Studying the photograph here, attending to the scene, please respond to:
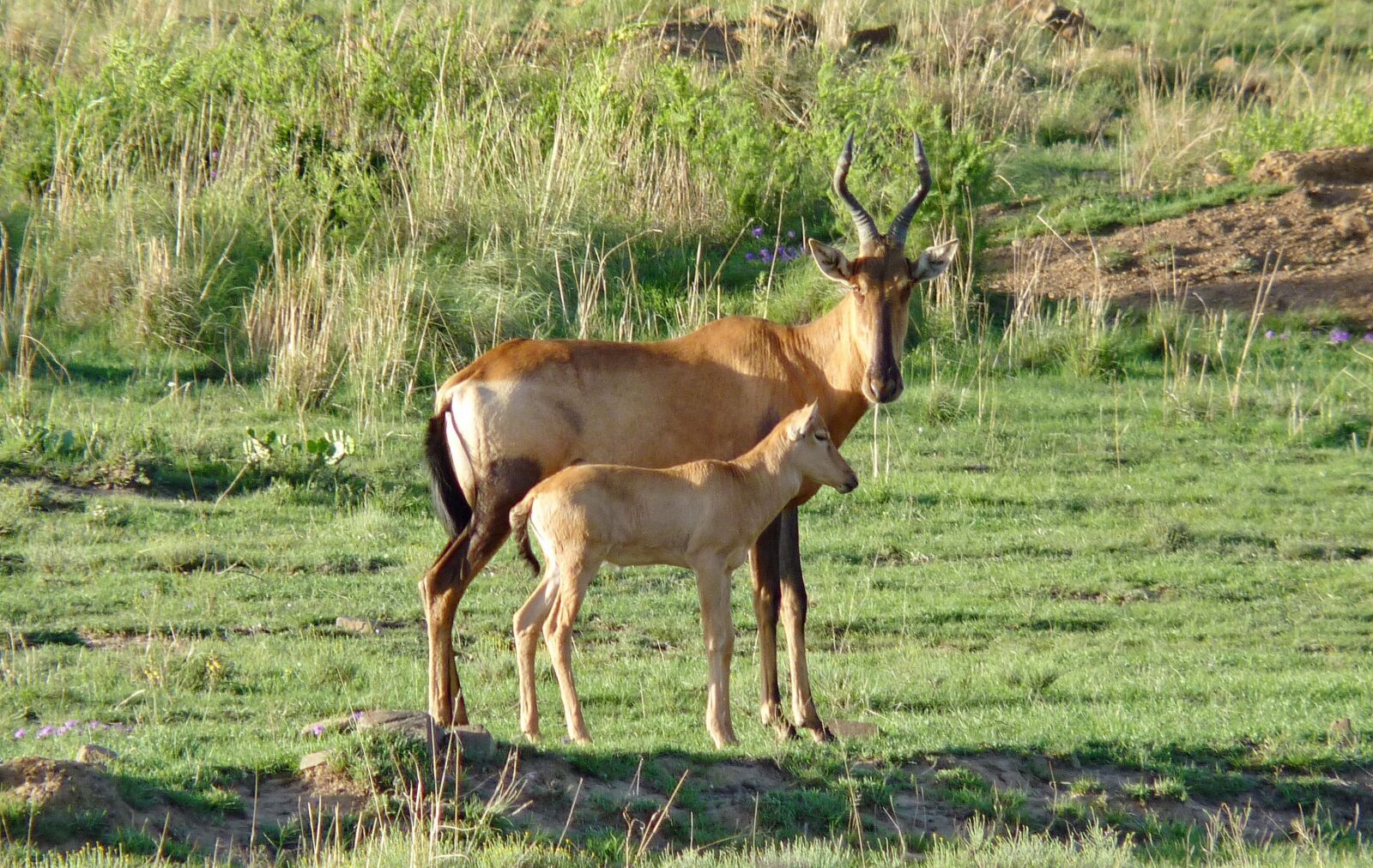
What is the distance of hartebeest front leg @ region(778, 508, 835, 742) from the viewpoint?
27.5 ft

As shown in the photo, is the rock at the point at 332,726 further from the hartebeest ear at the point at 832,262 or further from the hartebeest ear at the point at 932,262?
the hartebeest ear at the point at 932,262

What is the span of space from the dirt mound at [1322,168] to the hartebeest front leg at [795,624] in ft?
41.8

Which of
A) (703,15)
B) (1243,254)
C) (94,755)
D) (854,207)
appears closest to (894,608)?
(854,207)

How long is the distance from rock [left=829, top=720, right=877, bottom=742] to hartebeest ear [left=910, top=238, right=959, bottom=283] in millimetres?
2474

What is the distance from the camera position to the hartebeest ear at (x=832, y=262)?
9266 mm

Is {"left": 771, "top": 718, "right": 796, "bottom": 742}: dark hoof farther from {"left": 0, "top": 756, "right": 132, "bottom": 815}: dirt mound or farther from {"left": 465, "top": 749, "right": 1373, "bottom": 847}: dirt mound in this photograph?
{"left": 0, "top": 756, "right": 132, "bottom": 815}: dirt mound

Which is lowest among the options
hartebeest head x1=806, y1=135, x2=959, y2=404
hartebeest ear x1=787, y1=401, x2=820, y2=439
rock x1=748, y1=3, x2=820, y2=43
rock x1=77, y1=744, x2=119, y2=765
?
rock x1=77, y1=744, x2=119, y2=765

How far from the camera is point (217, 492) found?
1284 cm

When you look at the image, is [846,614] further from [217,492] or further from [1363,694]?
[217,492]

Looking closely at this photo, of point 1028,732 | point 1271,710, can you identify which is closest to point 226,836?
point 1028,732

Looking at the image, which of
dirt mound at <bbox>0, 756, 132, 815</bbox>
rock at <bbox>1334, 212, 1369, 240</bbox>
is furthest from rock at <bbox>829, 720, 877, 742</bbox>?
rock at <bbox>1334, 212, 1369, 240</bbox>

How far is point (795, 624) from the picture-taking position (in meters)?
8.67

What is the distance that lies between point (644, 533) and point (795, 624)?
129cm

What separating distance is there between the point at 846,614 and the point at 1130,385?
20.1 feet
